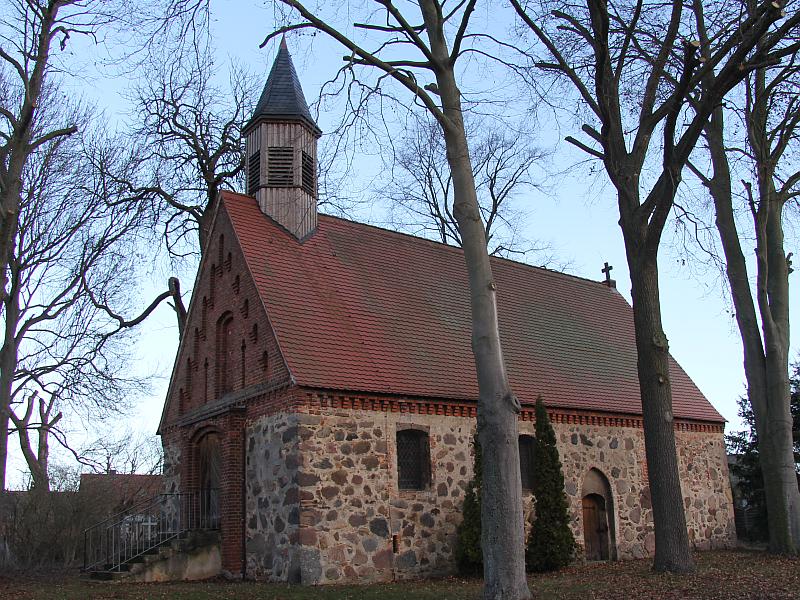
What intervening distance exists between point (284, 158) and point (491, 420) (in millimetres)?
10384

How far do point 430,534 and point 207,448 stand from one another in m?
5.41

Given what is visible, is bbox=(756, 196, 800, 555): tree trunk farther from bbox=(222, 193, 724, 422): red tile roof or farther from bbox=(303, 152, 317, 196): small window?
bbox=(303, 152, 317, 196): small window

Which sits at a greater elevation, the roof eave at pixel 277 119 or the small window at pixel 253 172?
the roof eave at pixel 277 119

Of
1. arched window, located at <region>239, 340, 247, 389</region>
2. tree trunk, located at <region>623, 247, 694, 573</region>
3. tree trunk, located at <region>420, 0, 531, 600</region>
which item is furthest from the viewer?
arched window, located at <region>239, 340, 247, 389</region>

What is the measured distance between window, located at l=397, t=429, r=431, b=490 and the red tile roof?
34.0 inches

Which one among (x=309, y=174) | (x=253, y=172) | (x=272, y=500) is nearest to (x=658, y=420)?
(x=272, y=500)

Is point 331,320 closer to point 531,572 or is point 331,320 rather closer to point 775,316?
point 531,572

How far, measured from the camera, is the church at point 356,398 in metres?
13.6

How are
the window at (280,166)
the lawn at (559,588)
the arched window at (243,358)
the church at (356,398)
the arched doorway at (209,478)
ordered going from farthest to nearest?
the window at (280,166) < the arched doorway at (209,478) < the arched window at (243,358) < the church at (356,398) < the lawn at (559,588)

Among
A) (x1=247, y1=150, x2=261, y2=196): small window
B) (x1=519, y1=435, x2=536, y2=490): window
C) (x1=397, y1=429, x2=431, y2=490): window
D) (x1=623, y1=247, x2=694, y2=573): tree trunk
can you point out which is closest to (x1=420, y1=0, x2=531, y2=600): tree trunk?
(x1=623, y1=247, x2=694, y2=573): tree trunk

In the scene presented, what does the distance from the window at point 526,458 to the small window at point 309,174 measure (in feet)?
24.3

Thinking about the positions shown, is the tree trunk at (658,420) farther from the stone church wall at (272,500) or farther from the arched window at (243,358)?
the arched window at (243,358)

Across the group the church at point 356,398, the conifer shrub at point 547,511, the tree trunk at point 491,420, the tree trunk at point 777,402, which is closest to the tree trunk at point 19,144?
the church at point 356,398

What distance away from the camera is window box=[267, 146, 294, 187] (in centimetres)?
1773
